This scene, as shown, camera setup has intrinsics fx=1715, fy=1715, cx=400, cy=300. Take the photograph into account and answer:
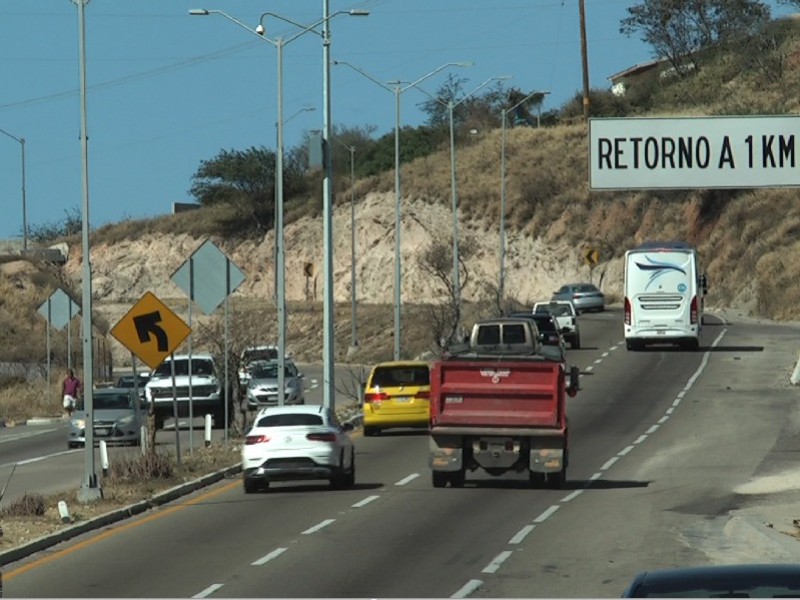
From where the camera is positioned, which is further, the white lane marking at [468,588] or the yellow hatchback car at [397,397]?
the yellow hatchback car at [397,397]

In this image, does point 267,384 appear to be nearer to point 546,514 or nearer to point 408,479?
point 408,479

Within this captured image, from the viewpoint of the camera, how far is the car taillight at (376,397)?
40.3 m

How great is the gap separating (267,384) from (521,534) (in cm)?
2958

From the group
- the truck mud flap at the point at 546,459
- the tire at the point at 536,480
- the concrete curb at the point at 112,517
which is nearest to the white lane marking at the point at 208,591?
the concrete curb at the point at 112,517

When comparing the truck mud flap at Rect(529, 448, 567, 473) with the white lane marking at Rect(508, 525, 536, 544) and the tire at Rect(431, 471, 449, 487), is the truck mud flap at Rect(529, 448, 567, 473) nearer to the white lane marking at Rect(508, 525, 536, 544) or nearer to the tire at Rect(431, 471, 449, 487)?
the tire at Rect(431, 471, 449, 487)

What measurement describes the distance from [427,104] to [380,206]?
3712cm

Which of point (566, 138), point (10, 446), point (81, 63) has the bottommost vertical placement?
point (10, 446)

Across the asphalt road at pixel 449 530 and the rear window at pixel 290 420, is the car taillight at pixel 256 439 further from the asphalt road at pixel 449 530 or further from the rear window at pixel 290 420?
the asphalt road at pixel 449 530

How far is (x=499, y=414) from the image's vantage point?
28203mm

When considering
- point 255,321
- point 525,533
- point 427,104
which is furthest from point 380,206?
point 525,533

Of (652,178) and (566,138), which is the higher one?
(566,138)

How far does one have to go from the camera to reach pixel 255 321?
311 ft

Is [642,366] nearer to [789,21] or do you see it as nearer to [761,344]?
[761,344]

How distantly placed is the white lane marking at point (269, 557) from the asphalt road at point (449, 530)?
0.07 meters
